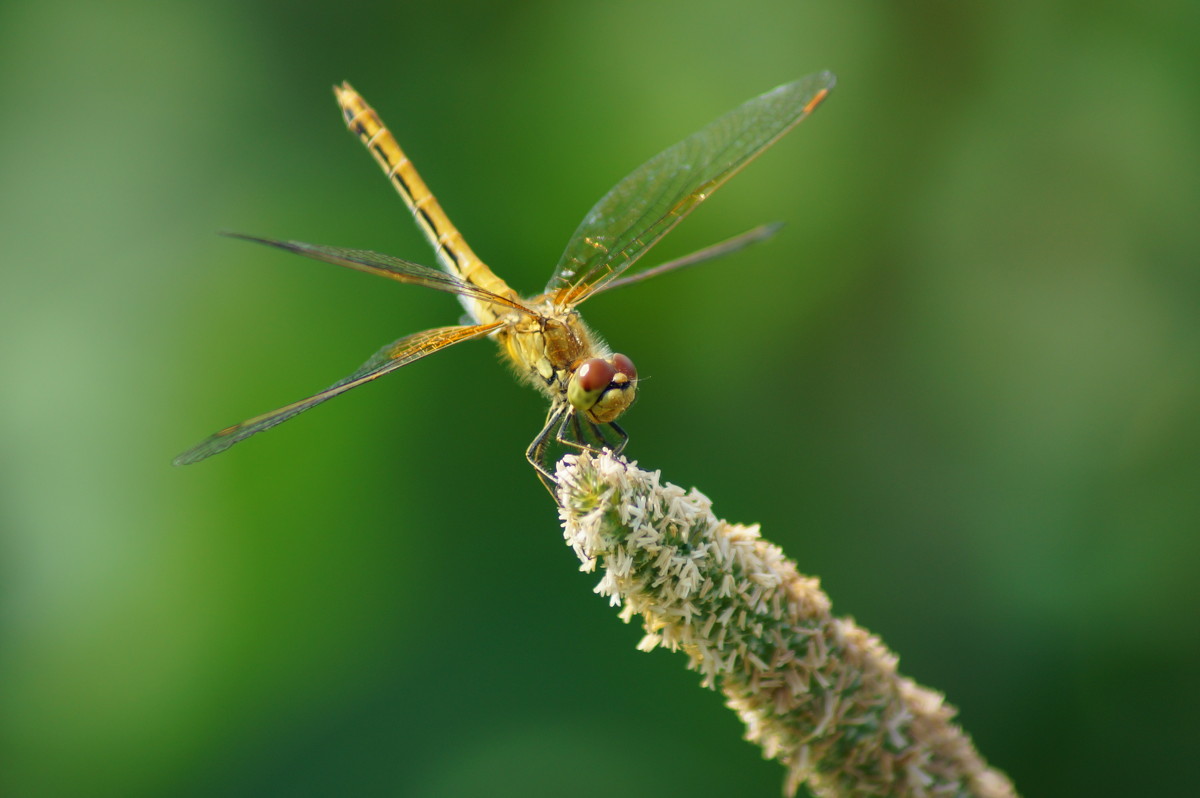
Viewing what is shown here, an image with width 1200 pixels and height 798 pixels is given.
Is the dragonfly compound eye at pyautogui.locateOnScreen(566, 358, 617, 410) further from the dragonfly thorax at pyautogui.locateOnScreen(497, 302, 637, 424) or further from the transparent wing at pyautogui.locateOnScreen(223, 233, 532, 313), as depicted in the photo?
the transparent wing at pyautogui.locateOnScreen(223, 233, 532, 313)

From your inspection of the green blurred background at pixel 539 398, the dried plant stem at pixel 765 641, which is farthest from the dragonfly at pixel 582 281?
the dried plant stem at pixel 765 641

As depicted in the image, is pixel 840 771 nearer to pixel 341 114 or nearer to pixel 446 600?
pixel 446 600

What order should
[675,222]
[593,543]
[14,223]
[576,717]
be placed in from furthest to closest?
[14,223] < [576,717] < [675,222] < [593,543]

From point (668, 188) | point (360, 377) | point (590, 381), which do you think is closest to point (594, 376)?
point (590, 381)

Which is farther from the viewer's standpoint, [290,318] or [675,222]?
[290,318]

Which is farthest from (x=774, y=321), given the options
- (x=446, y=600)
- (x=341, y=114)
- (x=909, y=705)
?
(x=909, y=705)

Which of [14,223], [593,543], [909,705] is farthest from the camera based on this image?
A: [14,223]

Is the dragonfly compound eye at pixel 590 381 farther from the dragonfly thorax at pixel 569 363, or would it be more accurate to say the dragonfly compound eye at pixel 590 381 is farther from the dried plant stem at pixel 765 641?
the dried plant stem at pixel 765 641

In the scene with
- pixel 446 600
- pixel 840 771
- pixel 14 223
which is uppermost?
pixel 14 223
